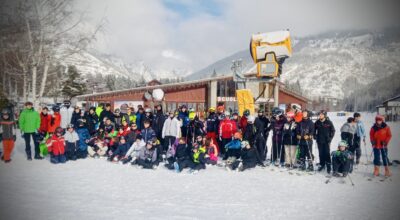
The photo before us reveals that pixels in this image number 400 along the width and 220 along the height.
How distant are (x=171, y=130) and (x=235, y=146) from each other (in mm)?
2147

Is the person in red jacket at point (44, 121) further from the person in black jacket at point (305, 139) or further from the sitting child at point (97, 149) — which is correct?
the person in black jacket at point (305, 139)

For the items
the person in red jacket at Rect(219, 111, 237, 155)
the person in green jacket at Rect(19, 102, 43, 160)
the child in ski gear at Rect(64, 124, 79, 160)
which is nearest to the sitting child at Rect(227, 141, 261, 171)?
the person in red jacket at Rect(219, 111, 237, 155)

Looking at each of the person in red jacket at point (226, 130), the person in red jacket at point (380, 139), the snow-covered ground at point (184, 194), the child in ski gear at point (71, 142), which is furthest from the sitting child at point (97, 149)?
the person in red jacket at point (380, 139)

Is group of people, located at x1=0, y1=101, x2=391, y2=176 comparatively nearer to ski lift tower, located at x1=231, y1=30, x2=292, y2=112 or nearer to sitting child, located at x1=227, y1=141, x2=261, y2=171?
sitting child, located at x1=227, y1=141, x2=261, y2=171

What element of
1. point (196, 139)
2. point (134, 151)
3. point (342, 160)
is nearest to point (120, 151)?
point (134, 151)

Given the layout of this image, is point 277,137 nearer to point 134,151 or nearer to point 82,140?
point 134,151

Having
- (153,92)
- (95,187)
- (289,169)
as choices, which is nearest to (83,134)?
(95,187)

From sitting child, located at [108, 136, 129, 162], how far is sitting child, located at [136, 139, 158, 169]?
2.93 feet

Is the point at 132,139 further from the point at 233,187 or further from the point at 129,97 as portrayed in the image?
the point at 129,97

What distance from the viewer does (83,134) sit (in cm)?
1015

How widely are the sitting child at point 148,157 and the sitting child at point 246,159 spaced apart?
212 cm

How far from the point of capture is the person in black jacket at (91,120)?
1083 centimetres

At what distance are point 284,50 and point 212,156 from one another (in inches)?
180

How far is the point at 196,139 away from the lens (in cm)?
948
